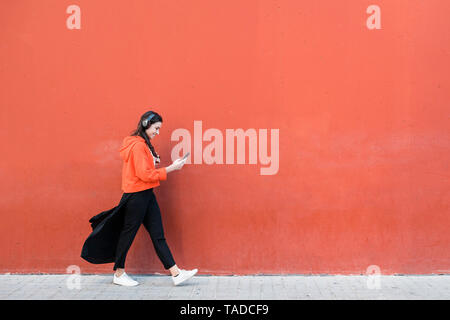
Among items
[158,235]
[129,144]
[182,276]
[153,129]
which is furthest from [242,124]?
[182,276]

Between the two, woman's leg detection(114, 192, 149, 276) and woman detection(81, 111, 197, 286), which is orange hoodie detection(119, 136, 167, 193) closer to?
woman detection(81, 111, 197, 286)

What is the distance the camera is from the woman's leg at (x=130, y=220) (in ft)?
16.1

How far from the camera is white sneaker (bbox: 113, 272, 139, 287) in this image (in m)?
5.04

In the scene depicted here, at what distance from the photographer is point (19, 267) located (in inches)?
215

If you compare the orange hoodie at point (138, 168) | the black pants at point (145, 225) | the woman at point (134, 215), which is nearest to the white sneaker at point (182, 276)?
the woman at point (134, 215)

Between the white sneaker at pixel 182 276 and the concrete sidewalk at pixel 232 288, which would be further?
the white sneaker at pixel 182 276

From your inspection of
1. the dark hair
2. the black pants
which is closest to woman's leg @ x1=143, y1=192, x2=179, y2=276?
the black pants

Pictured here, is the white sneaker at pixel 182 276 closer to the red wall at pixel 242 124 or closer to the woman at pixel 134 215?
the woman at pixel 134 215

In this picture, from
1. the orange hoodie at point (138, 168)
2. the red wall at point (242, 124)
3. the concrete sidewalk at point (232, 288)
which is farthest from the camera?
the red wall at point (242, 124)

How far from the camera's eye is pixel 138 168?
479 cm
